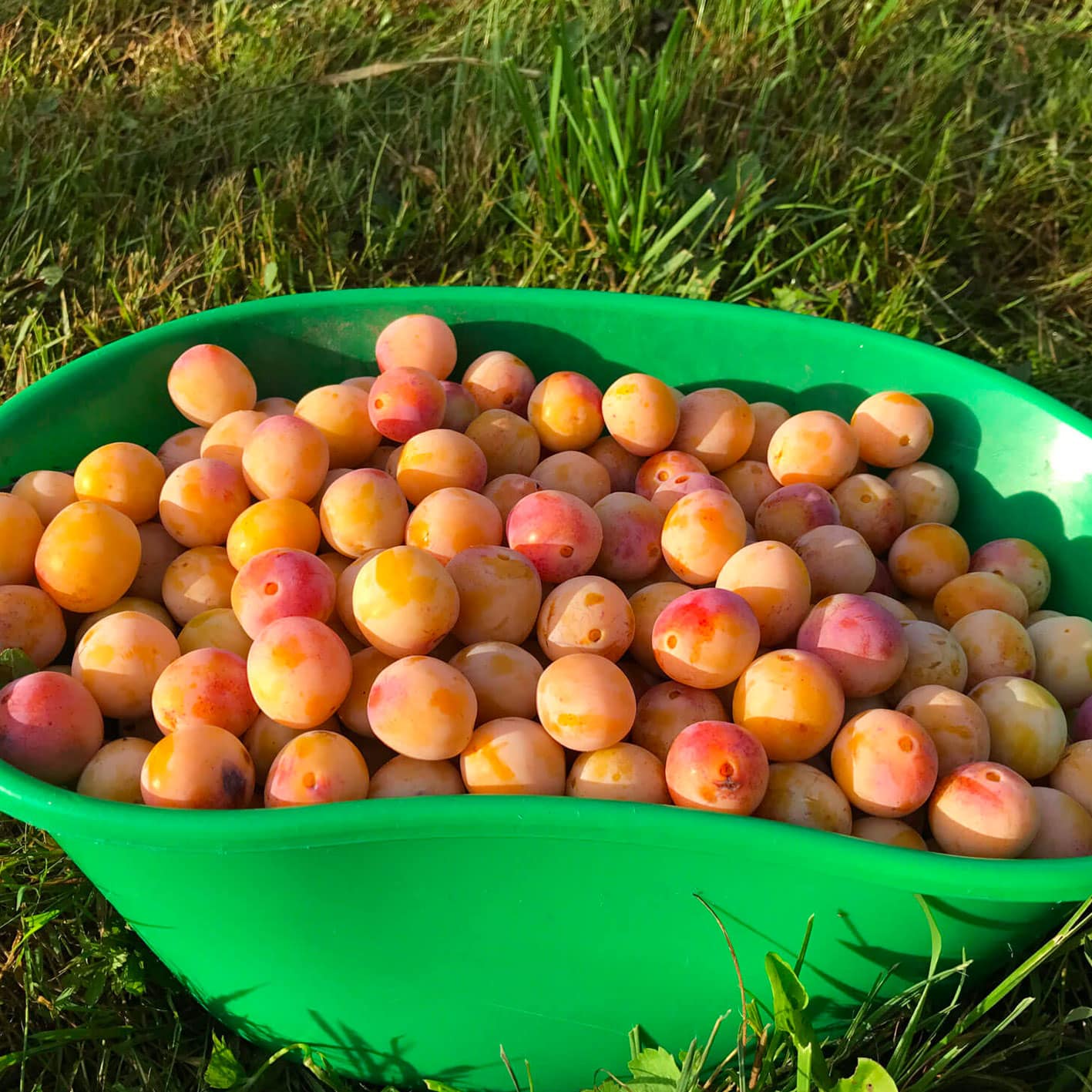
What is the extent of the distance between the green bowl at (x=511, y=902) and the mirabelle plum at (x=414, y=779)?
4.4 inches

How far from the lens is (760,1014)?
1.14 m

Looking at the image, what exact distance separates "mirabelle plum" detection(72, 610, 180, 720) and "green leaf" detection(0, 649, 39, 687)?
0.05m

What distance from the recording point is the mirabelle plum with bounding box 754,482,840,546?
4.66 ft

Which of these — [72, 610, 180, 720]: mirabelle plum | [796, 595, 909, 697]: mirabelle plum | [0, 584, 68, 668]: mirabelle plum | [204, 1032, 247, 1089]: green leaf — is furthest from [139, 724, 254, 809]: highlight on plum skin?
[796, 595, 909, 697]: mirabelle plum

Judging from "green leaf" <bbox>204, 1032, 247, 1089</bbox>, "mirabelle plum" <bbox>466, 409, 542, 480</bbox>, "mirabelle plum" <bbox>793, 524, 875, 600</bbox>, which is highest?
"mirabelle plum" <bbox>793, 524, 875, 600</bbox>

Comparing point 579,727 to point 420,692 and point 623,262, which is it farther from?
point 623,262

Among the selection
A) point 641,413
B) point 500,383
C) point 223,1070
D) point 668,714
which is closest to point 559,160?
point 500,383

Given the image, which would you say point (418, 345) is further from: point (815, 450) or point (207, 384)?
point (815, 450)

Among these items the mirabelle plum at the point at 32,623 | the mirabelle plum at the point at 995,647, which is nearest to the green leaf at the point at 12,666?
the mirabelle plum at the point at 32,623

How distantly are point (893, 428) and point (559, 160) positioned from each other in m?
0.98

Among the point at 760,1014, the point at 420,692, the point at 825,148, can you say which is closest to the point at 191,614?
the point at 420,692

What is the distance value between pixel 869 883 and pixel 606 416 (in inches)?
30.7

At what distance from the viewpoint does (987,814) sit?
1.06 meters

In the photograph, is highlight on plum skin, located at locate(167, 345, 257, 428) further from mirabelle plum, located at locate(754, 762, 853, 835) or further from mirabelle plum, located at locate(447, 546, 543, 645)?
mirabelle plum, located at locate(754, 762, 853, 835)
